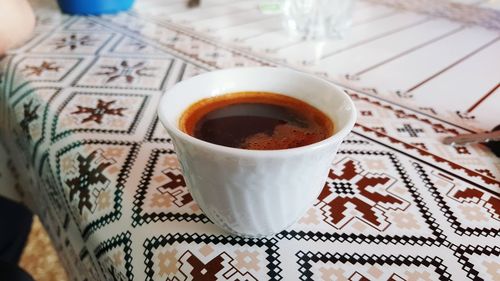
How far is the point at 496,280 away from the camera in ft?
0.87

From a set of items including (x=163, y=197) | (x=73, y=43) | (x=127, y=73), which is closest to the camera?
(x=163, y=197)

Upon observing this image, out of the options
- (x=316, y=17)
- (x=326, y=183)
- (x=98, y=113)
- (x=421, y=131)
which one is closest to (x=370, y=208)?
(x=326, y=183)

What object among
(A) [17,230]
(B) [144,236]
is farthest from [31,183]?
(B) [144,236]

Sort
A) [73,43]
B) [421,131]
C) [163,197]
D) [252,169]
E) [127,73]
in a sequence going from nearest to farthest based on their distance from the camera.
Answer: [252,169]
[163,197]
[421,131]
[127,73]
[73,43]

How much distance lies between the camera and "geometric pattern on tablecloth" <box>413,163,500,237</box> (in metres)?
0.31

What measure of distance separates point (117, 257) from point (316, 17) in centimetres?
56

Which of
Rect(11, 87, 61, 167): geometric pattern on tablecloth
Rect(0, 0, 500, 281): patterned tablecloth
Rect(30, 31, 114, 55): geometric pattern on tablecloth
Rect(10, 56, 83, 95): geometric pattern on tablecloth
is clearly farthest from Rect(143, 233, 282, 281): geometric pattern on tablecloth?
Rect(30, 31, 114, 55): geometric pattern on tablecloth

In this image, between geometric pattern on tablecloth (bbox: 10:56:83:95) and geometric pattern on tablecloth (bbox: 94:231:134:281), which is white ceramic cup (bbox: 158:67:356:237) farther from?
geometric pattern on tablecloth (bbox: 10:56:83:95)

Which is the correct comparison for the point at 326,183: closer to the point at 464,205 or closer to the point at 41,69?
the point at 464,205

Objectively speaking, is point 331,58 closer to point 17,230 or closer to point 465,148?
point 465,148

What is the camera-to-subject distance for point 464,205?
34 centimetres

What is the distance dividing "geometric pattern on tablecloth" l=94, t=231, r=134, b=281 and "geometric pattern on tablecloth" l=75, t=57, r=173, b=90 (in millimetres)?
260

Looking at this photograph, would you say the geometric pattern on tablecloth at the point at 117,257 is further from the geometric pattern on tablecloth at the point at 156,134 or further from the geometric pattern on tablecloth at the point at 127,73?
the geometric pattern on tablecloth at the point at 127,73

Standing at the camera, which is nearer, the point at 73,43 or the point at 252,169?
the point at 252,169
